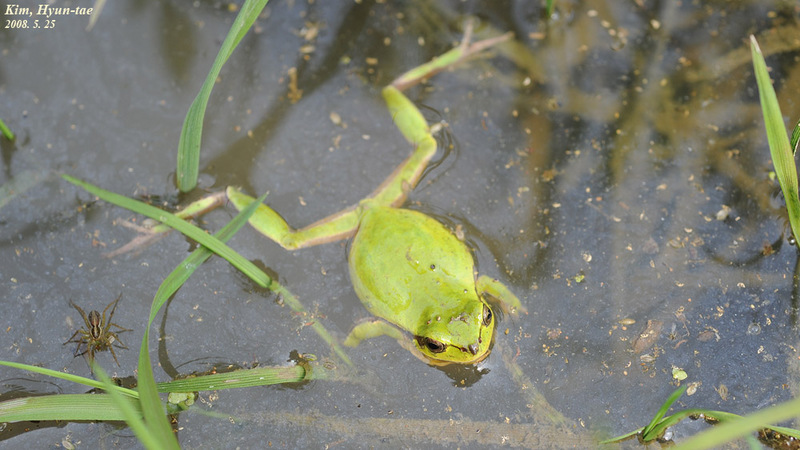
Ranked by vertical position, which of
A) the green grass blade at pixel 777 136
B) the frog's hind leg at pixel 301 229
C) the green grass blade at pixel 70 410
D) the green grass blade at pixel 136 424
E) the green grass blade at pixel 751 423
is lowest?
the green grass blade at pixel 70 410

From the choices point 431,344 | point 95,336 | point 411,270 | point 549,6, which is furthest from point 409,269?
point 549,6

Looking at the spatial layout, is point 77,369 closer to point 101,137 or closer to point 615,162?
point 101,137

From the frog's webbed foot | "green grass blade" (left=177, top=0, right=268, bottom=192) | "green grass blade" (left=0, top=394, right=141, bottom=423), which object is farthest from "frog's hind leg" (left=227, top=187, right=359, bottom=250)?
"green grass blade" (left=0, top=394, right=141, bottom=423)

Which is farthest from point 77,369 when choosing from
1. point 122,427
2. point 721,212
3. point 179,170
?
point 721,212

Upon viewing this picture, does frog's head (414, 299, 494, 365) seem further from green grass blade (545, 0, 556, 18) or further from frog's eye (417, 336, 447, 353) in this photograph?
green grass blade (545, 0, 556, 18)

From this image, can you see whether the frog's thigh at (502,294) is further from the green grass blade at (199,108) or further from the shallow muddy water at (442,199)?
the green grass blade at (199,108)

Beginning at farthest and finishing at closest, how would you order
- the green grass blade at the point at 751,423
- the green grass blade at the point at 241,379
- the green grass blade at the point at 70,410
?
1. the green grass blade at the point at 241,379
2. the green grass blade at the point at 70,410
3. the green grass blade at the point at 751,423

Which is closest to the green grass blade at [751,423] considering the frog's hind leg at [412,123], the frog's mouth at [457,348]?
the frog's mouth at [457,348]
